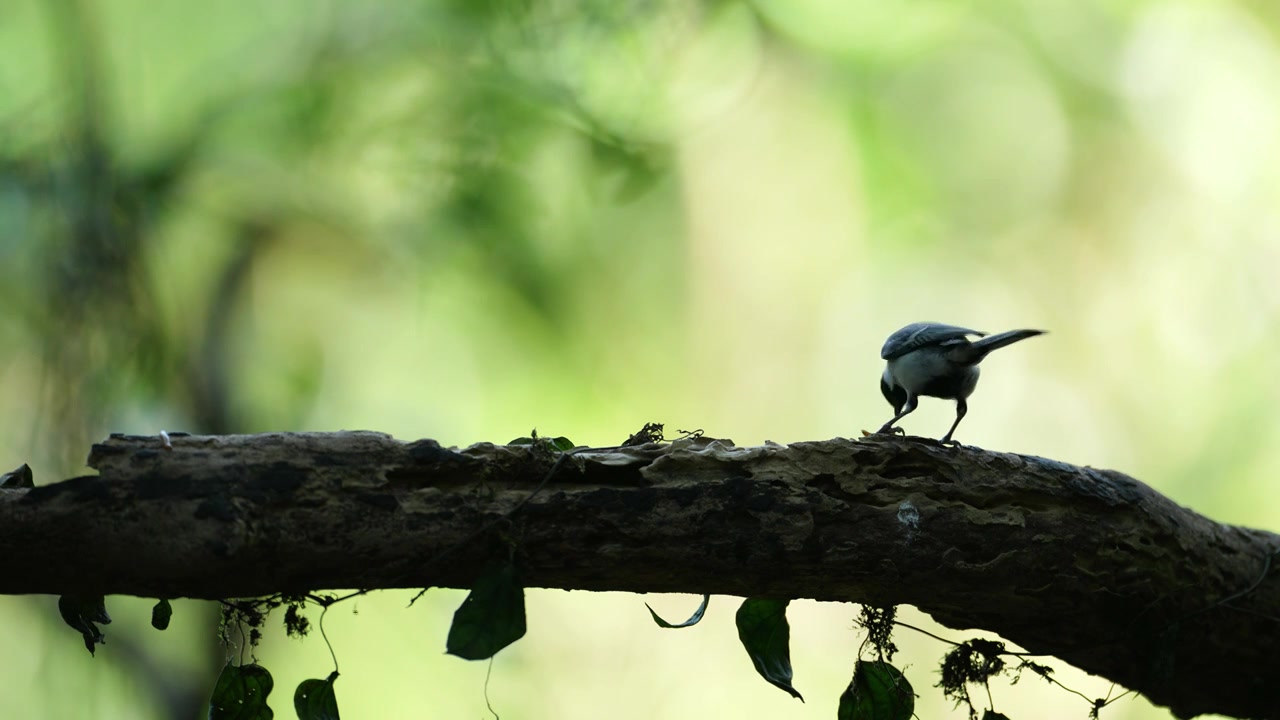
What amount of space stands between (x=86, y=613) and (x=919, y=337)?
1667 millimetres

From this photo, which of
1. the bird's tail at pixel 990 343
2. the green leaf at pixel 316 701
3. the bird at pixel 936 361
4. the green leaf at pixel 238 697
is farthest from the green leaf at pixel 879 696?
the green leaf at pixel 238 697

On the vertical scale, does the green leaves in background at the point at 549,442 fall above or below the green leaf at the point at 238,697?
above

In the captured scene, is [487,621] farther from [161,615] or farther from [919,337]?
[919,337]

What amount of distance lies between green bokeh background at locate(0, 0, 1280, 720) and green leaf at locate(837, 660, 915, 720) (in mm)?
2162

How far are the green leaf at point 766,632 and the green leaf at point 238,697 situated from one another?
2.82 feet

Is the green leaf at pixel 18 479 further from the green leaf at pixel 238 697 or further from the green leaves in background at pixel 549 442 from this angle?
the green leaves in background at pixel 549 442

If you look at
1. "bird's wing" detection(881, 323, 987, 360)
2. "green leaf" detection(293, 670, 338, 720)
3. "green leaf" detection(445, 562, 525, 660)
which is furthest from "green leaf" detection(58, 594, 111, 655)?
"bird's wing" detection(881, 323, 987, 360)

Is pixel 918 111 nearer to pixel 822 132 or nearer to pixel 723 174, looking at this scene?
pixel 822 132

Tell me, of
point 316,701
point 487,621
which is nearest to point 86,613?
point 316,701

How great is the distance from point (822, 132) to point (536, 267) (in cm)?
147

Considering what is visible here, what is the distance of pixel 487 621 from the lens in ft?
4.76

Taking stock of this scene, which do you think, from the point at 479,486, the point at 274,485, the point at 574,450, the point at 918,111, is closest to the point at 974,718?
the point at 574,450

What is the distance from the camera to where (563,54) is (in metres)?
4.25

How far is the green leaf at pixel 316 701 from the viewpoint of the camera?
1660mm
